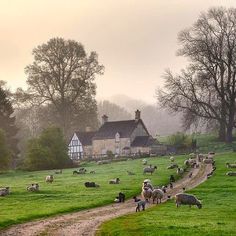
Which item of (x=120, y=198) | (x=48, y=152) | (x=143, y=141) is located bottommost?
(x=120, y=198)

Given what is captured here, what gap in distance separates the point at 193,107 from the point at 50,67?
34.4m

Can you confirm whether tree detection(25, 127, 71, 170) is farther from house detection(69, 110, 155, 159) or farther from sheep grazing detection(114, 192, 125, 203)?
sheep grazing detection(114, 192, 125, 203)

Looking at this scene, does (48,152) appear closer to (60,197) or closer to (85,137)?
(85,137)

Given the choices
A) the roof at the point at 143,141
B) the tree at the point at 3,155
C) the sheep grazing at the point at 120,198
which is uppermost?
the roof at the point at 143,141

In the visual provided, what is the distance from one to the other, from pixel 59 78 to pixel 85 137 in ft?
48.7

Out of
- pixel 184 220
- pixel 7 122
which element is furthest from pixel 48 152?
pixel 184 220

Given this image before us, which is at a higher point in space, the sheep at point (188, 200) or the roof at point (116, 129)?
the roof at point (116, 129)

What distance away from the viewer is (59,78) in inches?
4422

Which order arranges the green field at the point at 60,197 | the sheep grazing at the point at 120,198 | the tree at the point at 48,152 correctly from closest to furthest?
the green field at the point at 60,197 → the sheep grazing at the point at 120,198 → the tree at the point at 48,152

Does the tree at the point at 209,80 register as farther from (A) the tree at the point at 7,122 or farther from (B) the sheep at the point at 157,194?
(B) the sheep at the point at 157,194

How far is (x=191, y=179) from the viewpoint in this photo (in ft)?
177

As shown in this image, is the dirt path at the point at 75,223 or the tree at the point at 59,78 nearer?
the dirt path at the point at 75,223

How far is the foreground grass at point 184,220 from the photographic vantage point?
2514 centimetres

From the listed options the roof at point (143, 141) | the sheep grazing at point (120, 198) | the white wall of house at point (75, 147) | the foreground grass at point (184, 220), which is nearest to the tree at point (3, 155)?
the roof at point (143, 141)
